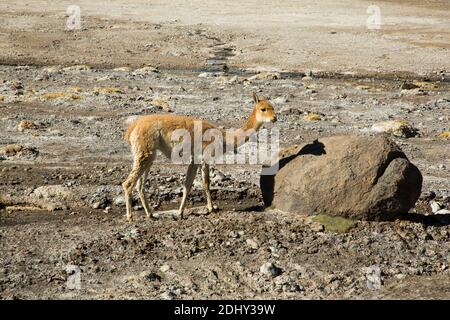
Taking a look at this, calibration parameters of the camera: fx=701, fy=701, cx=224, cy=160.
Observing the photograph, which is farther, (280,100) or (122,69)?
(122,69)

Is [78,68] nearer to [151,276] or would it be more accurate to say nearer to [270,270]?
[151,276]

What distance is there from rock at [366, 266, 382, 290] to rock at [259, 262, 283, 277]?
1.22 meters

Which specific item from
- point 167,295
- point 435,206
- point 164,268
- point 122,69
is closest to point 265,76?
point 122,69

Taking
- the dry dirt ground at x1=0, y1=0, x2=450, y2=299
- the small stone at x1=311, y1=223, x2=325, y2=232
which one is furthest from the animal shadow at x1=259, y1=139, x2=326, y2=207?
the small stone at x1=311, y1=223, x2=325, y2=232

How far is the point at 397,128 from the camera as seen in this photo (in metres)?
18.7

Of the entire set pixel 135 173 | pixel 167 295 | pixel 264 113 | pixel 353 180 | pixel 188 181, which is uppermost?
pixel 264 113

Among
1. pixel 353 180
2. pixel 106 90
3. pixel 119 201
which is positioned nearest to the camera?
pixel 353 180

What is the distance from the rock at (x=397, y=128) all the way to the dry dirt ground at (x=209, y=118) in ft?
1.62

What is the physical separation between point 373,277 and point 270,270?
145cm

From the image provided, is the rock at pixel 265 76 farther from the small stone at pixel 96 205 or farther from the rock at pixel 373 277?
the rock at pixel 373 277

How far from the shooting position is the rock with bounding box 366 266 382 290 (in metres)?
9.53

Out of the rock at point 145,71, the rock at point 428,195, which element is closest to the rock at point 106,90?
the rock at point 145,71

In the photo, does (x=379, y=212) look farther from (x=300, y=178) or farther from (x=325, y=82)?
(x=325, y=82)

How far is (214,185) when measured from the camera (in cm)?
1348
